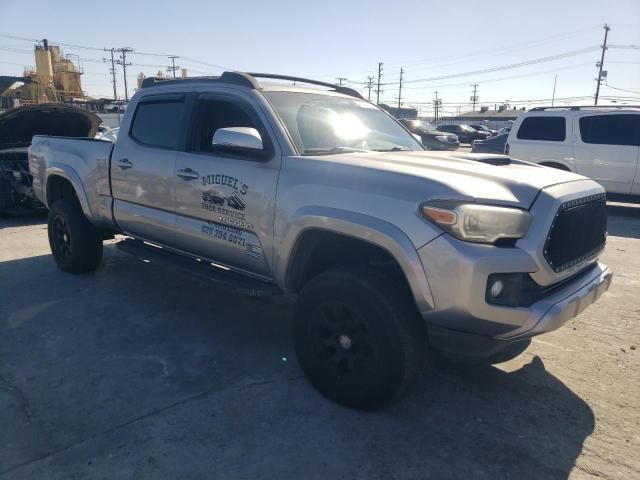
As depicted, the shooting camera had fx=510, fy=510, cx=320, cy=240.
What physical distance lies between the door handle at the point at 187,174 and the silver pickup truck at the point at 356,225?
0.04ft

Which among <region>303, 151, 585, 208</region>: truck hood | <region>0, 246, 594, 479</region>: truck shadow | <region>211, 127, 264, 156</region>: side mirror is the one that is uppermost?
<region>211, 127, 264, 156</region>: side mirror

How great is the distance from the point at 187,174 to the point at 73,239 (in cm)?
215

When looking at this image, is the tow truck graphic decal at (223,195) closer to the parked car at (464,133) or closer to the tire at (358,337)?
the tire at (358,337)

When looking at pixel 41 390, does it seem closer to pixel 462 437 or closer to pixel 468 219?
pixel 462 437

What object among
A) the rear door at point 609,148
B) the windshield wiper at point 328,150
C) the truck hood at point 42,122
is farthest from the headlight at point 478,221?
the rear door at point 609,148

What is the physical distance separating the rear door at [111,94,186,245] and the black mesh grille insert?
2871mm

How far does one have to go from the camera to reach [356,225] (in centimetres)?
288

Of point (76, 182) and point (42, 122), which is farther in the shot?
point (42, 122)

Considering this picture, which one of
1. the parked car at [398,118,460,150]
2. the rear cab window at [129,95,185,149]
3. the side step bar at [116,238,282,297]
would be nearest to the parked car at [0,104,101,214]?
the rear cab window at [129,95,185,149]

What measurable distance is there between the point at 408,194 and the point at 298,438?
147 cm

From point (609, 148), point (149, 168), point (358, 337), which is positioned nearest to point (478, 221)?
point (358, 337)

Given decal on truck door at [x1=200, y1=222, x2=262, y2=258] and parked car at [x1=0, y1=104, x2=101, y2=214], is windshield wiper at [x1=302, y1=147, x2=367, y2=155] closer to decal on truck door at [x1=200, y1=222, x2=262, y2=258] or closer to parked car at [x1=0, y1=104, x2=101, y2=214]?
decal on truck door at [x1=200, y1=222, x2=262, y2=258]

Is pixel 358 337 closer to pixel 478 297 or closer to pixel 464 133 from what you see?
pixel 478 297

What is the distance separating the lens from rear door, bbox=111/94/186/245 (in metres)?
4.27
